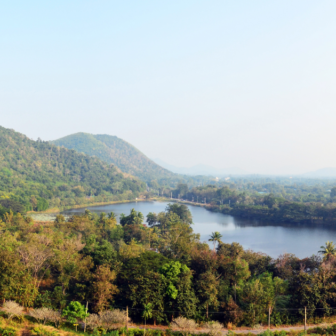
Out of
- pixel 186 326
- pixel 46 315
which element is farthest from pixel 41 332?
pixel 186 326

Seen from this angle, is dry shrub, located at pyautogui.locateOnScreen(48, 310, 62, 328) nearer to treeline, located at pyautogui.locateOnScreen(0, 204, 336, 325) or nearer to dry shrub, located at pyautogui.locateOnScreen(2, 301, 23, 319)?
dry shrub, located at pyautogui.locateOnScreen(2, 301, 23, 319)

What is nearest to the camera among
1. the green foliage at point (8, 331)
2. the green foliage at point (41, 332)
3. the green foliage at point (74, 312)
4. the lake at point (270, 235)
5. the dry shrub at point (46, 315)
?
the green foliage at point (8, 331)

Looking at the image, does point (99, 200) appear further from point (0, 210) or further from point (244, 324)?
point (244, 324)

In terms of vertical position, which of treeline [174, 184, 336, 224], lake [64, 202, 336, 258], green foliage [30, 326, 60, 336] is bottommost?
lake [64, 202, 336, 258]

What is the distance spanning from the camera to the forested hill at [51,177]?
73300mm

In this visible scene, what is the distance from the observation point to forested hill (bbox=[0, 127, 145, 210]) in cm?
7330

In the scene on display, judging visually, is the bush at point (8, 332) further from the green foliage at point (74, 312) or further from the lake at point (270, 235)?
the lake at point (270, 235)

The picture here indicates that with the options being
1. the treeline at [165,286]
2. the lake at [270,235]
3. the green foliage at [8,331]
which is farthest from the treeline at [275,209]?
the green foliage at [8,331]

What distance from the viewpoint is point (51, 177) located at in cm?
9762

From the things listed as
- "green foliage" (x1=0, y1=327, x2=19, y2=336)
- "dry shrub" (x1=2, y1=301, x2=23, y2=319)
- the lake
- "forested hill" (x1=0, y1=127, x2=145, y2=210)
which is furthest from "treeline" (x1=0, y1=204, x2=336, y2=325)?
"forested hill" (x1=0, y1=127, x2=145, y2=210)

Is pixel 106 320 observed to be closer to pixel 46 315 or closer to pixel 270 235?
pixel 46 315

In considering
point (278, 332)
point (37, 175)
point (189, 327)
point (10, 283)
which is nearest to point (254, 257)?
point (278, 332)

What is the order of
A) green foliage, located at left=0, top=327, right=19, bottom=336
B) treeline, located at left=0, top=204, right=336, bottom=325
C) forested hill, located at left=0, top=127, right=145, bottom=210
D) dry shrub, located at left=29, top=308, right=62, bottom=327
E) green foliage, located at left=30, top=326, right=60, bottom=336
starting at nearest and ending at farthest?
green foliage, located at left=0, top=327, right=19, bottom=336
green foliage, located at left=30, top=326, right=60, bottom=336
dry shrub, located at left=29, top=308, right=62, bottom=327
treeline, located at left=0, top=204, right=336, bottom=325
forested hill, located at left=0, top=127, right=145, bottom=210

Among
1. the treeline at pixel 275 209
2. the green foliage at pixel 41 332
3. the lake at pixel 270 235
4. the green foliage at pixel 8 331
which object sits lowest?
the lake at pixel 270 235
